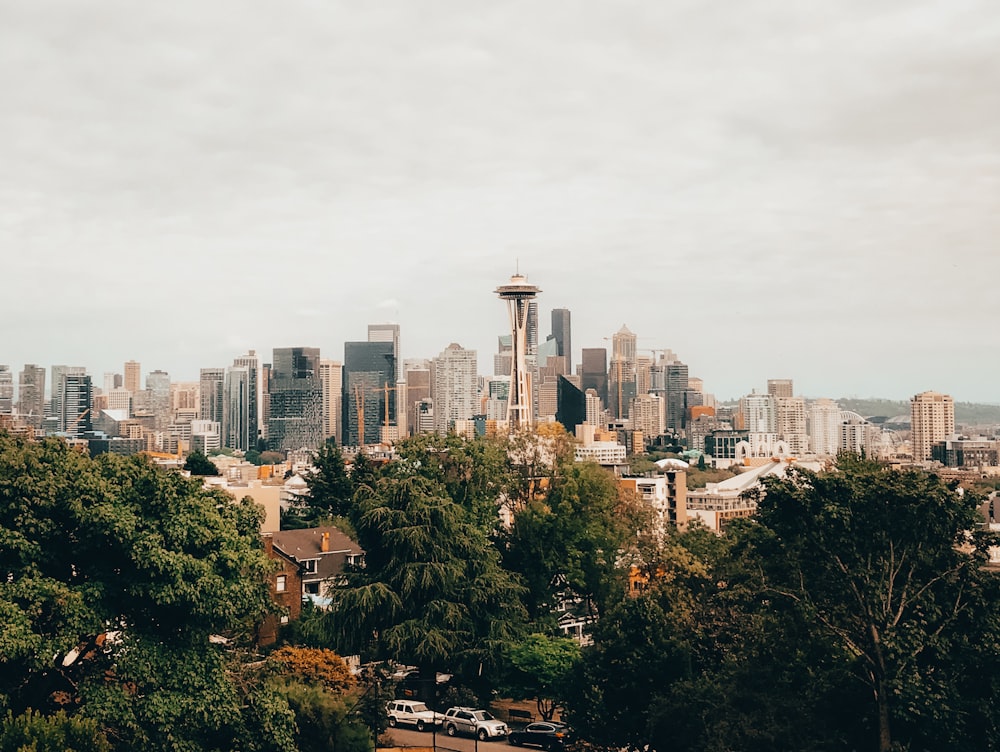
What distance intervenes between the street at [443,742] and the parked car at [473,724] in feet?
0.50

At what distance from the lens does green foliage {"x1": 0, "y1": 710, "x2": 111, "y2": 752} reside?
13222mm

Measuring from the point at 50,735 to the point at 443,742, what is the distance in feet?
33.0

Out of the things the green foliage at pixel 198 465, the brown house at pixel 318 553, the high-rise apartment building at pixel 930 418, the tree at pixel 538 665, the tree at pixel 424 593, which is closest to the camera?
the tree at pixel 538 665

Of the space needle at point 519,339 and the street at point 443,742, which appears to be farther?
the space needle at point 519,339

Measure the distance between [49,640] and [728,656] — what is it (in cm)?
1042

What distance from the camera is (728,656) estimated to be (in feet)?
59.3

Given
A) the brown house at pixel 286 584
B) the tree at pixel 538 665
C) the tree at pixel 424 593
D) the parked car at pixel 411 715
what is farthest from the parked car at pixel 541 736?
the brown house at pixel 286 584

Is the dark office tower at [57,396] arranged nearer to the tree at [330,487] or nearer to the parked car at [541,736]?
the tree at [330,487]

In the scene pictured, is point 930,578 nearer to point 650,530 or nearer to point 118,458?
point 118,458

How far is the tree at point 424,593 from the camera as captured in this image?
24562 mm

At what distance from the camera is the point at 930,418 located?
577 feet

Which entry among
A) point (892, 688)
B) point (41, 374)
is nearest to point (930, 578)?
point (892, 688)

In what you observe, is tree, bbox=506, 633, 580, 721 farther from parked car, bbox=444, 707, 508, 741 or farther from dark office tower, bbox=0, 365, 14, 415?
dark office tower, bbox=0, 365, 14, 415

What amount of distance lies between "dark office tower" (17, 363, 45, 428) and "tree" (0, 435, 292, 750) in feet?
493
